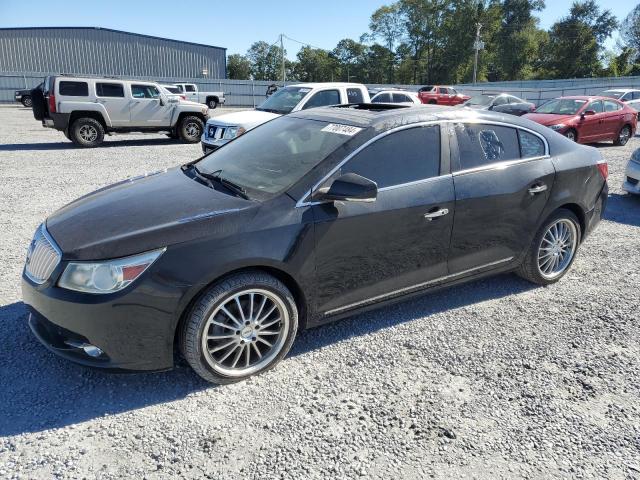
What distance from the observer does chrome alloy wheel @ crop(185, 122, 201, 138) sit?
14.8m

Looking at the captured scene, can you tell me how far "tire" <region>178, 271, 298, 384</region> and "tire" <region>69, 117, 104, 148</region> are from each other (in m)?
12.1

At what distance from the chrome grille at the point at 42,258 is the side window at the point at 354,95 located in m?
8.85

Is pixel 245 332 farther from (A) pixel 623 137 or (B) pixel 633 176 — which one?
(A) pixel 623 137

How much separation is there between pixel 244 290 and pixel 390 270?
110cm

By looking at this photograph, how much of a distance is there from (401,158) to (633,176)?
6.32 meters

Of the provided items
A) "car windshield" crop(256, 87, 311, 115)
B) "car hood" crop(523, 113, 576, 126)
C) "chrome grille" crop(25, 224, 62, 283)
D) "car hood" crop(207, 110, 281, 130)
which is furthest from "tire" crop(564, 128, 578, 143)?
"chrome grille" crop(25, 224, 62, 283)

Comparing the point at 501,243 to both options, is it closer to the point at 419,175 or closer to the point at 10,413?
the point at 419,175

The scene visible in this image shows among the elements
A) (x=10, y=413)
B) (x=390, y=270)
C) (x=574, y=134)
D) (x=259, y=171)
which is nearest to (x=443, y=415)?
(x=390, y=270)

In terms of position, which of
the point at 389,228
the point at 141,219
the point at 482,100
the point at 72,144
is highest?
the point at 482,100

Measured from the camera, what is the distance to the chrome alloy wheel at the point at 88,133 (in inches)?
511

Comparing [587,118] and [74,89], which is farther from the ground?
[74,89]

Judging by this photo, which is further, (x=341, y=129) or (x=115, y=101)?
(x=115, y=101)

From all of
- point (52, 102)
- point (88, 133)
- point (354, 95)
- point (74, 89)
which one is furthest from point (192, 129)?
point (354, 95)

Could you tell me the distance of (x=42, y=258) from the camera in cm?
282
